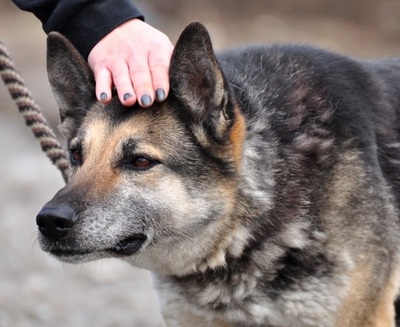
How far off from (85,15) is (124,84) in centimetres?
52

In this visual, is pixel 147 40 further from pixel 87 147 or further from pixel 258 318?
pixel 258 318

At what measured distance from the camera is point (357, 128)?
14.0ft

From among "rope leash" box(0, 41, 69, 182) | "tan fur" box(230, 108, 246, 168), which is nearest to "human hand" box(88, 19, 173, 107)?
"tan fur" box(230, 108, 246, 168)

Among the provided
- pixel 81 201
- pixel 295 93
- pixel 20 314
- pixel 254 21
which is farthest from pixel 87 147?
pixel 254 21

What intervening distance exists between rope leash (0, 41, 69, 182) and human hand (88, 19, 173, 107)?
25.5 inches

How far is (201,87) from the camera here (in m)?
4.05

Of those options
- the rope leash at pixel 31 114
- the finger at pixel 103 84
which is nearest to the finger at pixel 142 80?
the finger at pixel 103 84

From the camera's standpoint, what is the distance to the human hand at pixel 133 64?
Answer: 3.88m

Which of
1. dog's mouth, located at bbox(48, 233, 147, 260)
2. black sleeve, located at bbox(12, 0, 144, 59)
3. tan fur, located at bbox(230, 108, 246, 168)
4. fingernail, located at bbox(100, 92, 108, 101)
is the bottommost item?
dog's mouth, located at bbox(48, 233, 147, 260)

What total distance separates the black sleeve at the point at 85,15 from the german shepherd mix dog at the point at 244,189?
0.42ft

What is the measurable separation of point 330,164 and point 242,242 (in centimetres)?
57

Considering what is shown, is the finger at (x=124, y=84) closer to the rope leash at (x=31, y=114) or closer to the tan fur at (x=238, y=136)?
the tan fur at (x=238, y=136)

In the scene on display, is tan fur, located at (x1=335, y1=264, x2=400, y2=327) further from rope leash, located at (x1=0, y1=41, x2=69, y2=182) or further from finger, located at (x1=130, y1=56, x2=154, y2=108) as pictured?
rope leash, located at (x1=0, y1=41, x2=69, y2=182)

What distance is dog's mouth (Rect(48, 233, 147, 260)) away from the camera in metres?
3.92
